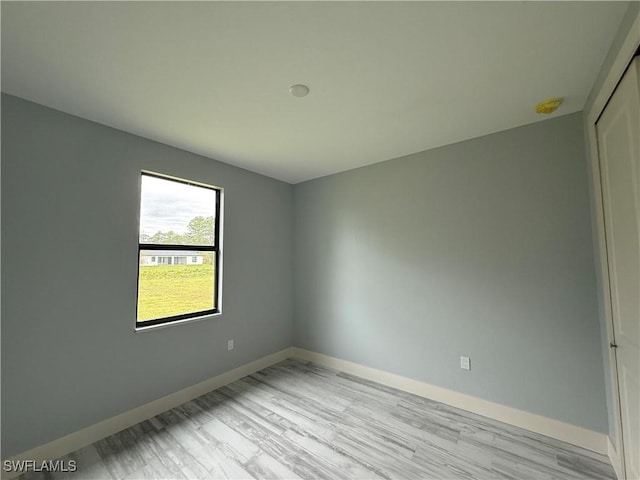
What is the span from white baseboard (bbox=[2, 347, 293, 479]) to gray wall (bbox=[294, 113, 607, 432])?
125 cm

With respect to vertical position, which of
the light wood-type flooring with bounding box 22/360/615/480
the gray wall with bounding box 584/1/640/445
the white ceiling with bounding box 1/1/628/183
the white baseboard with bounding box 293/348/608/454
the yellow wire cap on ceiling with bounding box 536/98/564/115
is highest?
the white ceiling with bounding box 1/1/628/183

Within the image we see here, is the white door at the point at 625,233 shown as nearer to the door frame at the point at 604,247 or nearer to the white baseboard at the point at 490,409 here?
the door frame at the point at 604,247

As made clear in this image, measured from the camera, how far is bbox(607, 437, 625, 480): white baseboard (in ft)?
5.26

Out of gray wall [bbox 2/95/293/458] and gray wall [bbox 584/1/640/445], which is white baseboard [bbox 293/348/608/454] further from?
gray wall [bbox 2/95/293/458]

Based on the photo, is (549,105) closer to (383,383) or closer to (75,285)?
(383,383)

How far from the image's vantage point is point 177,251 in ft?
9.02

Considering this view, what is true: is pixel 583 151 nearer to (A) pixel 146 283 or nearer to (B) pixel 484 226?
(B) pixel 484 226

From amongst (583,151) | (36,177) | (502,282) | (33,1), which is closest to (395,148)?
(583,151)

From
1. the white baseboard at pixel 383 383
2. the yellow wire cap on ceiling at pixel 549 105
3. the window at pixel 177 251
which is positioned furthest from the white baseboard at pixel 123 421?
the yellow wire cap on ceiling at pixel 549 105

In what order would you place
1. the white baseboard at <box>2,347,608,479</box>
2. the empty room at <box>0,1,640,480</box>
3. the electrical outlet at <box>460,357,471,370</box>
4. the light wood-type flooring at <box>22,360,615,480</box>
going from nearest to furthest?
1. the empty room at <box>0,1,640,480</box>
2. the light wood-type flooring at <box>22,360,615,480</box>
3. the white baseboard at <box>2,347,608,479</box>
4. the electrical outlet at <box>460,357,471,370</box>

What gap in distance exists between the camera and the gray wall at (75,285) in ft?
5.82

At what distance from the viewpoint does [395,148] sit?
2.79 metres

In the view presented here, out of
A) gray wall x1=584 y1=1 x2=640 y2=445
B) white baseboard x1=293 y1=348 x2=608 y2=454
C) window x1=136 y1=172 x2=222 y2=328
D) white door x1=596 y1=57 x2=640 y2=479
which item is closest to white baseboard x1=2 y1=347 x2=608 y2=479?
white baseboard x1=293 y1=348 x2=608 y2=454

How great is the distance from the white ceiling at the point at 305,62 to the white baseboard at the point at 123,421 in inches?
97.9
